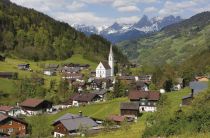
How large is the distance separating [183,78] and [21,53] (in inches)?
4063

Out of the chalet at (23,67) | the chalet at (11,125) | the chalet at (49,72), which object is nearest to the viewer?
the chalet at (11,125)

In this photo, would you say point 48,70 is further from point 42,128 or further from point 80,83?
point 42,128

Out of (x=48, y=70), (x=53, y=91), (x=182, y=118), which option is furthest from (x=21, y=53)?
(x=182, y=118)

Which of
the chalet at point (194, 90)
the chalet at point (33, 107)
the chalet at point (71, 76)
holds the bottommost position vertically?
the chalet at point (33, 107)

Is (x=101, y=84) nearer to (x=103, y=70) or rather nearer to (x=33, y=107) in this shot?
(x=103, y=70)

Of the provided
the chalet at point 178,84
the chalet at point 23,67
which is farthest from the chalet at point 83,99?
the chalet at point 23,67

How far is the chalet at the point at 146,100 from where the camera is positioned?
283 feet

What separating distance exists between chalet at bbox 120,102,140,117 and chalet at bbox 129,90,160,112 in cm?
539

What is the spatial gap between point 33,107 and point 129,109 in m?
28.6

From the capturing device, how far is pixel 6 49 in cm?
19488

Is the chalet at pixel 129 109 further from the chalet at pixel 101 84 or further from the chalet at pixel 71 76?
the chalet at pixel 71 76

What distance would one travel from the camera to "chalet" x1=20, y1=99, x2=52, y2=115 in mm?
98500

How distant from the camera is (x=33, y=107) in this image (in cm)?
9788

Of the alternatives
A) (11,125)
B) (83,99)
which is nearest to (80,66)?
(83,99)
